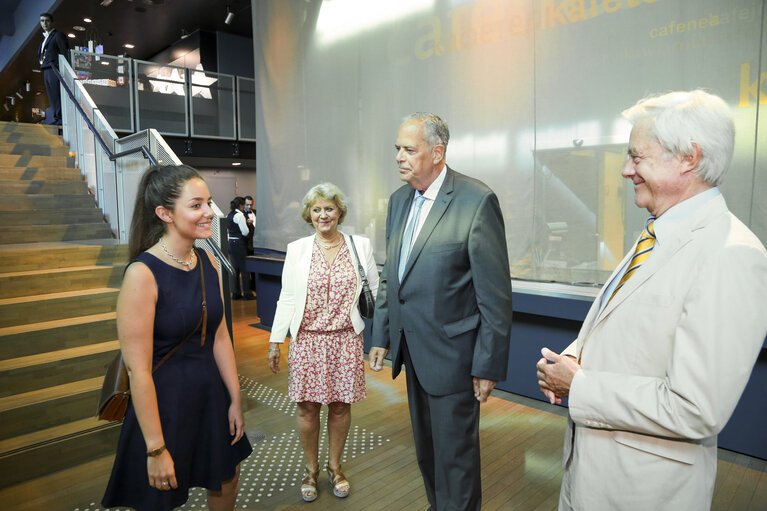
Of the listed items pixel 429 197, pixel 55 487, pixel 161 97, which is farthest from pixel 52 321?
pixel 161 97

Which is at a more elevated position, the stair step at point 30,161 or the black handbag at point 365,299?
the stair step at point 30,161

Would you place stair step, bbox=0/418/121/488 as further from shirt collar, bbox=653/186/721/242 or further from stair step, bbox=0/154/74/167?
stair step, bbox=0/154/74/167

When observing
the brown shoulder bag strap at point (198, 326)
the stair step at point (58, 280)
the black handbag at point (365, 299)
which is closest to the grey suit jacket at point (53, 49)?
the stair step at point (58, 280)

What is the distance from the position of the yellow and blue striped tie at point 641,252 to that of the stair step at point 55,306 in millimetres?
4134

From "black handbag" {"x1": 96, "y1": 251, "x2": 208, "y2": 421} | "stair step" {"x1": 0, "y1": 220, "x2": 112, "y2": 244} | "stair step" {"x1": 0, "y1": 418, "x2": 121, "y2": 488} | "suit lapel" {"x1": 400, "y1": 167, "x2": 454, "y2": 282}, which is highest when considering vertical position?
"suit lapel" {"x1": 400, "y1": 167, "x2": 454, "y2": 282}

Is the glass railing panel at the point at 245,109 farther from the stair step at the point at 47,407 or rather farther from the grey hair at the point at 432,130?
the grey hair at the point at 432,130

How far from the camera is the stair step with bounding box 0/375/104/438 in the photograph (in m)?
2.97

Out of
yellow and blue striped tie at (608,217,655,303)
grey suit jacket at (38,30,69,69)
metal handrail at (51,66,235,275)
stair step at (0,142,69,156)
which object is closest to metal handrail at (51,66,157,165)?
metal handrail at (51,66,235,275)

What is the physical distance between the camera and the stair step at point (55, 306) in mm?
3654

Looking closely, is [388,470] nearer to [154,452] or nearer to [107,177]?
[154,452]

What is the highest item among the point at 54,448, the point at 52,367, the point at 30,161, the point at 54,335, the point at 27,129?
the point at 27,129

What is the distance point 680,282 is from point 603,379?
282 millimetres

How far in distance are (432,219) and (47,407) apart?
Answer: 2.84 m

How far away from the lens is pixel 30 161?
6270 mm
